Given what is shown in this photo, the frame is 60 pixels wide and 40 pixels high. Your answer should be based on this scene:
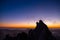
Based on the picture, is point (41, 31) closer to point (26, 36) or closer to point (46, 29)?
point (46, 29)

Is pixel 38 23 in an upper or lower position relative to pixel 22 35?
upper

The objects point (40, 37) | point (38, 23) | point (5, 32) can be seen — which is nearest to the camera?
point (40, 37)

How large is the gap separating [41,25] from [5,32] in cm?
657

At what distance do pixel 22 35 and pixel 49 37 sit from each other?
3632 millimetres

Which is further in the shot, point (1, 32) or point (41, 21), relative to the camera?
point (1, 32)

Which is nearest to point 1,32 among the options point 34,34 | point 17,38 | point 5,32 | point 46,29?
point 5,32

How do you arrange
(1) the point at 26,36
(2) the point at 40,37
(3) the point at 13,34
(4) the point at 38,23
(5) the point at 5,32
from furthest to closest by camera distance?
(5) the point at 5,32 → (3) the point at 13,34 → (1) the point at 26,36 → (4) the point at 38,23 → (2) the point at 40,37

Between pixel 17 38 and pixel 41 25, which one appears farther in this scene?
pixel 17 38

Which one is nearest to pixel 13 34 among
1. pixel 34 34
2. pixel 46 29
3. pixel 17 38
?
pixel 17 38

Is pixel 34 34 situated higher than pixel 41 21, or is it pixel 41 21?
pixel 41 21

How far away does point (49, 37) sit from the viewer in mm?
13570

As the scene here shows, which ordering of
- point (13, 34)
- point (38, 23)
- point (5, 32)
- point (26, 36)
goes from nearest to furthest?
point (38, 23) < point (26, 36) < point (13, 34) < point (5, 32)

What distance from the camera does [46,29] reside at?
1353 cm

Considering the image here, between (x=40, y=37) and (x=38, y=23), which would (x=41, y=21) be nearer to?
(x=38, y=23)
